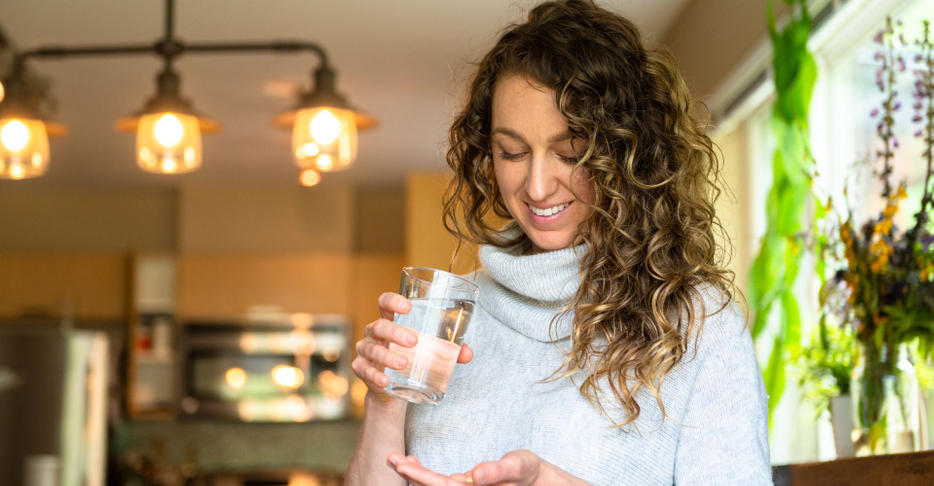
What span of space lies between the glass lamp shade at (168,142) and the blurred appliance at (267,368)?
311 centimetres

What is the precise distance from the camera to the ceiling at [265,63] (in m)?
3.00

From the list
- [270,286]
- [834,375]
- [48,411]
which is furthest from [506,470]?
[270,286]

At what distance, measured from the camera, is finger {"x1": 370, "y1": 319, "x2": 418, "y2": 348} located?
3.24 feet

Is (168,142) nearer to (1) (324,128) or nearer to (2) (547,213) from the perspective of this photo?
(1) (324,128)

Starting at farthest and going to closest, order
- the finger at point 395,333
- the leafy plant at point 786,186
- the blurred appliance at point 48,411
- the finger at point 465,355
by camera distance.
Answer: the blurred appliance at point 48,411 → the leafy plant at point 786,186 → the finger at point 465,355 → the finger at point 395,333

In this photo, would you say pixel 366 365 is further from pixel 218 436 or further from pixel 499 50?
pixel 218 436

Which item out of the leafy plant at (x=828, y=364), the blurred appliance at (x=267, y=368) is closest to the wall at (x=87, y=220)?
the blurred appliance at (x=267, y=368)

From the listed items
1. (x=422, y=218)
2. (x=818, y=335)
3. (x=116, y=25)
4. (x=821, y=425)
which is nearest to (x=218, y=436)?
(x=422, y=218)

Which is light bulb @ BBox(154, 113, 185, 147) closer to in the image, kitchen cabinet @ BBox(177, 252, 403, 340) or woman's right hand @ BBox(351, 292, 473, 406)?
woman's right hand @ BBox(351, 292, 473, 406)

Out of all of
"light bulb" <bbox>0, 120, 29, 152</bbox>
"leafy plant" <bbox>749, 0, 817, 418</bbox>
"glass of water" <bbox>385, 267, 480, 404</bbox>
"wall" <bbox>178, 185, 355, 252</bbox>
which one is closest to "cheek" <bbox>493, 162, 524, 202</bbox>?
"glass of water" <bbox>385, 267, 480, 404</bbox>

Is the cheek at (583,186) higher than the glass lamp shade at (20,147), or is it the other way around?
the glass lamp shade at (20,147)

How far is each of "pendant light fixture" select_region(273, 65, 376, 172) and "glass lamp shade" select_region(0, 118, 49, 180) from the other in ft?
2.23

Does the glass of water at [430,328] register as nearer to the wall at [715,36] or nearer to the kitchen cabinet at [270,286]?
the wall at [715,36]

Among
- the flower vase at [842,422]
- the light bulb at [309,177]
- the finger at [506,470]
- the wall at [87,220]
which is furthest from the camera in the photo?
the wall at [87,220]
